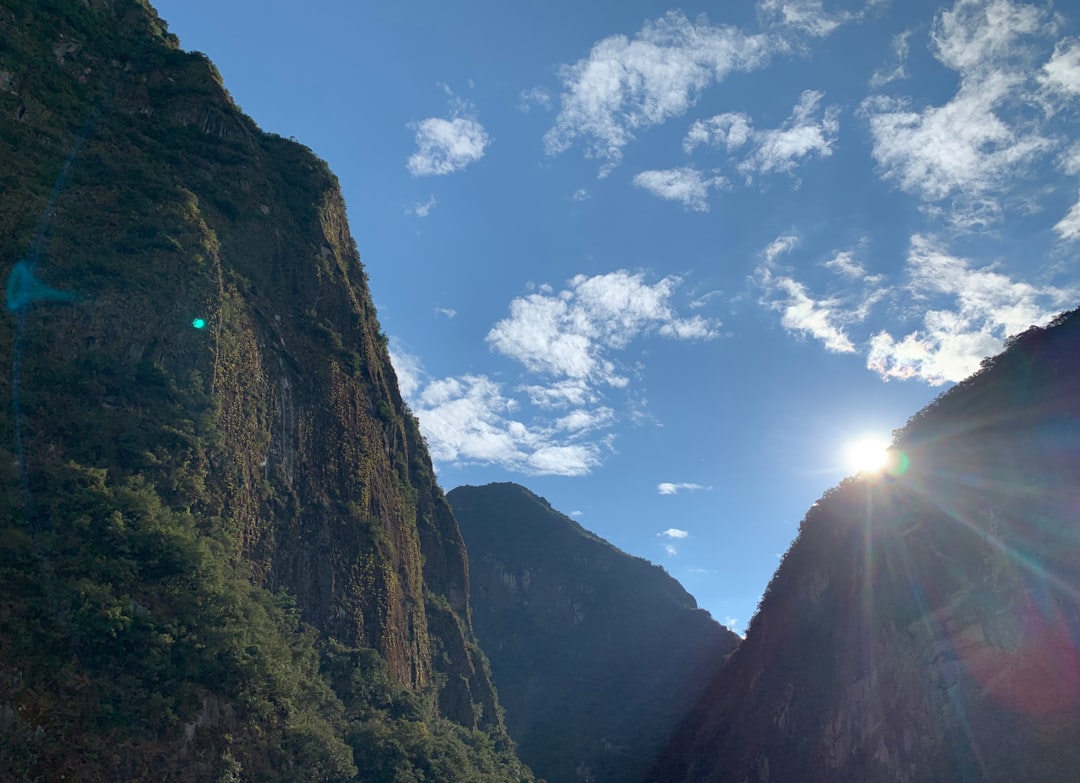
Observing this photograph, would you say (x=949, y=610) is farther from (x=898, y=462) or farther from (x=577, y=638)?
(x=577, y=638)

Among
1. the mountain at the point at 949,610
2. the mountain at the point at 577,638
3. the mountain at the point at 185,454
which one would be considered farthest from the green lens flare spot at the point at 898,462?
the mountain at the point at 577,638

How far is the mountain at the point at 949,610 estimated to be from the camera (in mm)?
33750

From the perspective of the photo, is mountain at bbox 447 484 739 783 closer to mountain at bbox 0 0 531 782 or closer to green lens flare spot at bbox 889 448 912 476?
mountain at bbox 0 0 531 782

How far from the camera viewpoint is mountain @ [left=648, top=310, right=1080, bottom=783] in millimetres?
33750

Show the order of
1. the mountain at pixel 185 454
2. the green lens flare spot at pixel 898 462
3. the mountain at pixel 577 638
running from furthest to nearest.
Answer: the mountain at pixel 577 638 < the green lens flare spot at pixel 898 462 < the mountain at pixel 185 454

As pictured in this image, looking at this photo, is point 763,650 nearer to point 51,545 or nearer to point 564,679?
point 51,545

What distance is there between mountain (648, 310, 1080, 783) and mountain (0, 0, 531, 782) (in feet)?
78.9

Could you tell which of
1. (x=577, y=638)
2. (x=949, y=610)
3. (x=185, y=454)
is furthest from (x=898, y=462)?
(x=577, y=638)

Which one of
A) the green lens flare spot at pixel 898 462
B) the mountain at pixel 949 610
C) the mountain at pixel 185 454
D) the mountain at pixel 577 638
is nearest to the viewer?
the mountain at pixel 185 454

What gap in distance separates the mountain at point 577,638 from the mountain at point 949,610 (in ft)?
141

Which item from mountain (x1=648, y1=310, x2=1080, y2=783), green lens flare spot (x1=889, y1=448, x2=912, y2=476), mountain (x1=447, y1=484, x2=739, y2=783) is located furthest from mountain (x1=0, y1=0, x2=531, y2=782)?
mountain (x1=447, y1=484, x2=739, y2=783)

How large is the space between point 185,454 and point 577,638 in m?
110

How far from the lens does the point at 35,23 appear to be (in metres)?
40.3

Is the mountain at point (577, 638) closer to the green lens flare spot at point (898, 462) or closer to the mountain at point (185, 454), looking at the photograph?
the mountain at point (185, 454)
